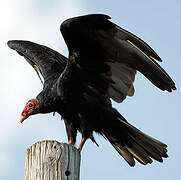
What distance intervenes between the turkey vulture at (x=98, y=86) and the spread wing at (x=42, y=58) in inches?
5.2

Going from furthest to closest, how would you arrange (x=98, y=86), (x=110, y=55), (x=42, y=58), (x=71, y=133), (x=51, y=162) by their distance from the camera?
(x=42, y=58), (x=71, y=133), (x=98, y=86), (x=110, y=55), (x=51, y=162)

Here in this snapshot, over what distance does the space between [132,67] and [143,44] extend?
0.35 metres

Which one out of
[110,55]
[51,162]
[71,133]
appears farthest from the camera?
[71,133]

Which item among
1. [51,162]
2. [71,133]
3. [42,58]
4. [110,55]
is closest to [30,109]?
[71,133]

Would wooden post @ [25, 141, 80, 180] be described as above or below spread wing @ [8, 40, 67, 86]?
below

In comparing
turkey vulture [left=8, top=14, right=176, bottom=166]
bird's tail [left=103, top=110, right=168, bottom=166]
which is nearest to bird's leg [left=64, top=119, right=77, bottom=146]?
turkey vulture [left=8, top=14, right=176, bottom=166]

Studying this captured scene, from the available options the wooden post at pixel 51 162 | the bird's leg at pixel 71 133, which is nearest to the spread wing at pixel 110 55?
the bird's leg at pixel 71 133

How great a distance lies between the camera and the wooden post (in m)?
3.30

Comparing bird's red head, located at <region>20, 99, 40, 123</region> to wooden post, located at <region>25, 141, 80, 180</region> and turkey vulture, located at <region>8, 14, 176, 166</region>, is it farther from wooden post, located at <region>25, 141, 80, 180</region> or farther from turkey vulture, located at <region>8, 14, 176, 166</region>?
wooden post, located at <region>25, 141, 80, 180</region>

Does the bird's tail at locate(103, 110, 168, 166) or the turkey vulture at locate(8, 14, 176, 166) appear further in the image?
the bird's tail at locate(103, 110, 168, 166)

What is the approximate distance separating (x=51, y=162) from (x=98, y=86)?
2605 mm

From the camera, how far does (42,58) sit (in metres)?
6.95

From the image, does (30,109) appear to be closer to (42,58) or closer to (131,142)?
(42,58)

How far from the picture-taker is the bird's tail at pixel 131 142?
5934 millimetres
